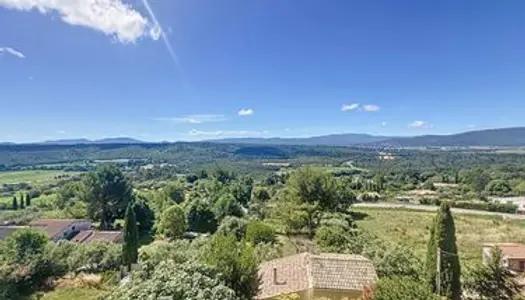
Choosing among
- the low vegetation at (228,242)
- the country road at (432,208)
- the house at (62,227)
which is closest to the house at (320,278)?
the low vegetation at (228,242)

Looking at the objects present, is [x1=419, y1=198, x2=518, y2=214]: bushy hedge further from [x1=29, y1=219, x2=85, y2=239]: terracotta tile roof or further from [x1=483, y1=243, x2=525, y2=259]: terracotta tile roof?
[x1=29, y1=219, x2=85, y2=239]: terracotta tile roof

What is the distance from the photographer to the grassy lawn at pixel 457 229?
34.3 metres

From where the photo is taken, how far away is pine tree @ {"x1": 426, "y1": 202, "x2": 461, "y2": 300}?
18.5 m

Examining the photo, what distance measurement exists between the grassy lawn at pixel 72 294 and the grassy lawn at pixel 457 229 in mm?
20294

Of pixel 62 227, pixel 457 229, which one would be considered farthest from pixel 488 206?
pixel 62 227

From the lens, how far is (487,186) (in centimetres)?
8481

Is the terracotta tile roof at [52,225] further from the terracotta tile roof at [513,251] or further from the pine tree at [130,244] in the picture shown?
the terracotta tile roof at [513,251]

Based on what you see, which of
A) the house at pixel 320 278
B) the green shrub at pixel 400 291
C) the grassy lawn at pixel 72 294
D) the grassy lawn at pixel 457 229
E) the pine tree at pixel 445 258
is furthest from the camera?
the grassy lawn at pixel 457 229

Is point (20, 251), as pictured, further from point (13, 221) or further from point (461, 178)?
point (461, 178)

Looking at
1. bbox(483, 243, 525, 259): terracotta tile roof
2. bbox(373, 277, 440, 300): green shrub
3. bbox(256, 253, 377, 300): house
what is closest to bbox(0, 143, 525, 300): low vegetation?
bbox(373, 277, 440, 300): green shrub

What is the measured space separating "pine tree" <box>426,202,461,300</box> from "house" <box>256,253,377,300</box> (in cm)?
348

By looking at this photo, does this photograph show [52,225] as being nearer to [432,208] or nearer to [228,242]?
[228,242]

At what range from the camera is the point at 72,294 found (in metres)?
21.4

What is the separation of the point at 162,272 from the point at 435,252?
12.9 meters
